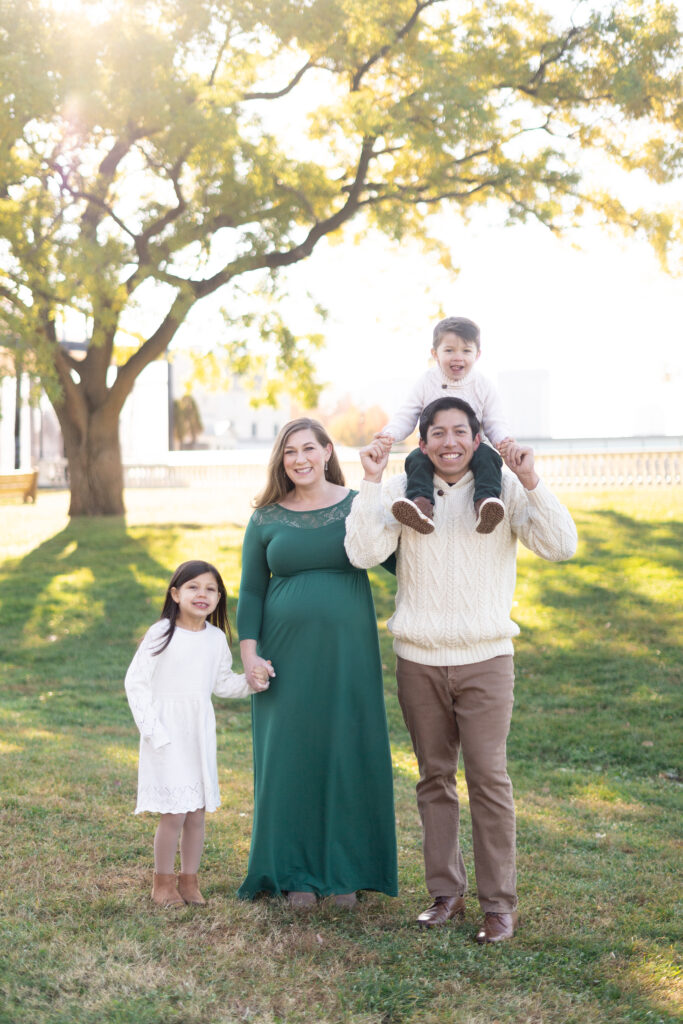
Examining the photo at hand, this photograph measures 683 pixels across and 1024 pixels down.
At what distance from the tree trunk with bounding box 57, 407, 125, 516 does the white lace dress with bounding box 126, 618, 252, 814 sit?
45.5 feet

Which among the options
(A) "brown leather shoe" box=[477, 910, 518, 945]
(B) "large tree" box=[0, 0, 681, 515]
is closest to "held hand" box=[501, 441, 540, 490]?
(A) "brown leather shoe" box=[477, 910, 518, 945]

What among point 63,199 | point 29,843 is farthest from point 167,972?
point 63,199

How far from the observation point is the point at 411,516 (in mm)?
3730

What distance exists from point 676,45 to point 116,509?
11322mm

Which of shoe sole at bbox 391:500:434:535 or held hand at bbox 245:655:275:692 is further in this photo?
held hand at bbox 245:655:275:692

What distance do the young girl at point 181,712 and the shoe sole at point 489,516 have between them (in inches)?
41.9

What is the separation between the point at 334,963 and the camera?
3.66m

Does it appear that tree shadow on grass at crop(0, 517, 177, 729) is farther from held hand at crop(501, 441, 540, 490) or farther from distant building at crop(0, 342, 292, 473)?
held hand at crop(501, 441, 540, 490)

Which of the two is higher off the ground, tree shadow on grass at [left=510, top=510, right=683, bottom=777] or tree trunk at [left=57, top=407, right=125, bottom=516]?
tree trunk at [left=57, top=407, right=125, bottom=516]

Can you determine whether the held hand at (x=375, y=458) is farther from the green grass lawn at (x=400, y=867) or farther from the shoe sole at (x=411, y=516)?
the green grass lawn at (x=400, y=867)

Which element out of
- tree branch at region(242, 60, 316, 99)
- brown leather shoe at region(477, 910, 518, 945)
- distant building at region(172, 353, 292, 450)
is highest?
tree branch at region(242, 60, 316, 99)

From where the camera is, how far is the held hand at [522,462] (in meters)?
3.71

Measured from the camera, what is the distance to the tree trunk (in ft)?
57.3

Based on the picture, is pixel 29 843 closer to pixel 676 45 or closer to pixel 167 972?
pixel 167 972
